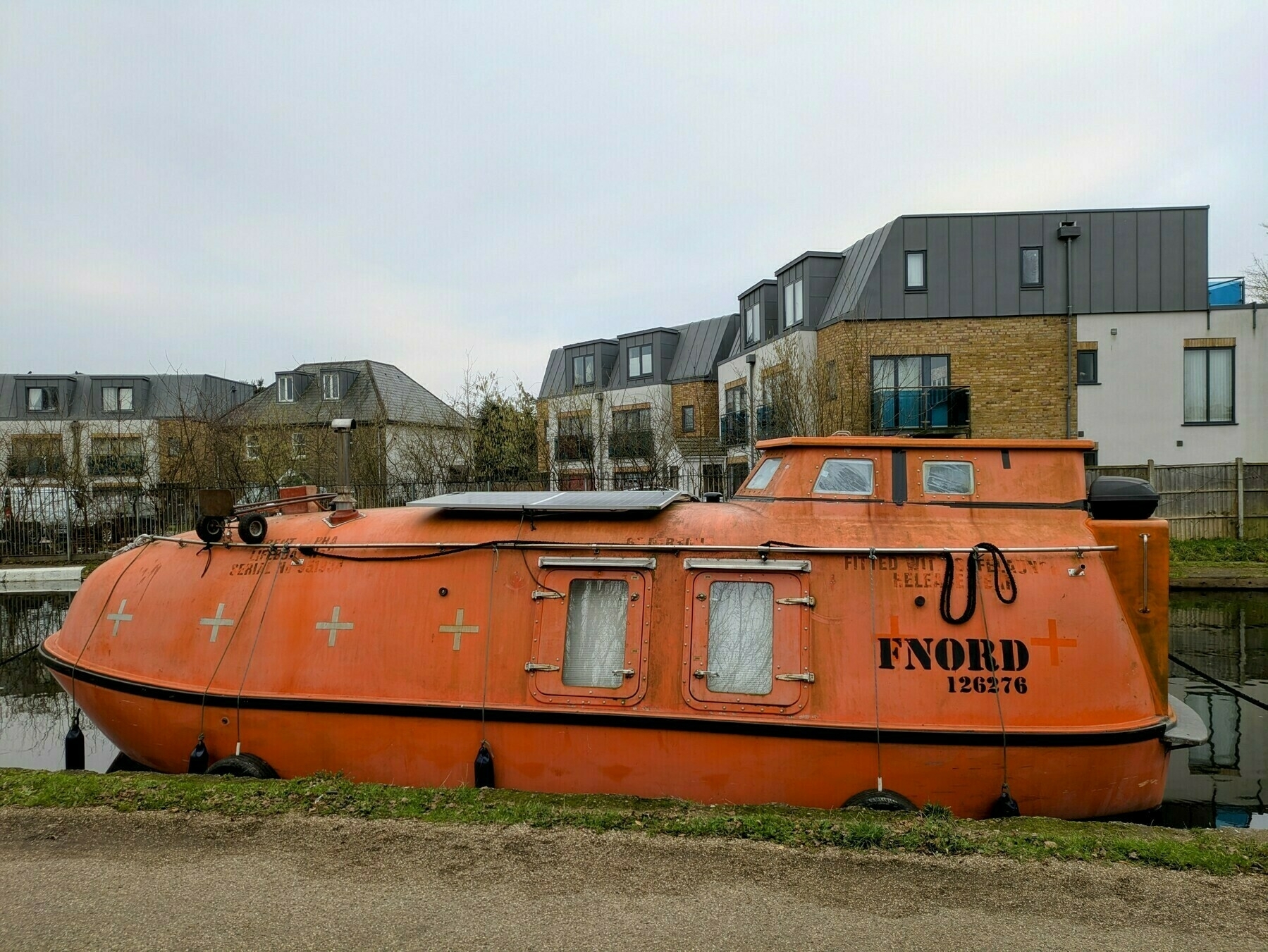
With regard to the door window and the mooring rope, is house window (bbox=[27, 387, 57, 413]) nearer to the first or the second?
the door window

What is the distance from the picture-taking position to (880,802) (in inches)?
210

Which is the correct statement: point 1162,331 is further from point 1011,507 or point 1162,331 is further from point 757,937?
point 757,937

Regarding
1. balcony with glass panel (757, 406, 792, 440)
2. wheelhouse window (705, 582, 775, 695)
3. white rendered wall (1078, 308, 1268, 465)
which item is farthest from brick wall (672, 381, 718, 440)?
wheelhouse window (705, 582, 775, 695)

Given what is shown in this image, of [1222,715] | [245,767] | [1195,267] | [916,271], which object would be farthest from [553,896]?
[1195,267]

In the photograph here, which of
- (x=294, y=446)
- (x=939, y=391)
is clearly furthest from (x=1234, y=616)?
(x=294, y=446)

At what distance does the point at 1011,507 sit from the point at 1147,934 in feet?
Answer: 10.2

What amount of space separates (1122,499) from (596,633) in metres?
4.03

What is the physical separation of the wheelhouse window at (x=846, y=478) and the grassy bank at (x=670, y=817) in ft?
7.65

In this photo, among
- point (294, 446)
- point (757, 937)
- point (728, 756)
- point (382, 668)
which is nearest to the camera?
point (757, 937)

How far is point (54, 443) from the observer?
2512 cm

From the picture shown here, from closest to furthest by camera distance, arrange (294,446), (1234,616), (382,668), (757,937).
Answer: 1. (757,937)
2. (382,668)
3. (1234,616)
4. (294,446)

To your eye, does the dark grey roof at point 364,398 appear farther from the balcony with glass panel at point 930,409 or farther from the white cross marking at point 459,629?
the white cross marking at point 459,629

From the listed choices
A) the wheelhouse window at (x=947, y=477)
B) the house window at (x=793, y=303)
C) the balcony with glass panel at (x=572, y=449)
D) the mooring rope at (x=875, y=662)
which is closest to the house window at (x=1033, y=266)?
the house window at (x=793, y=303)

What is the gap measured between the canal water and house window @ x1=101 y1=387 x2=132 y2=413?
3230 centimetres
